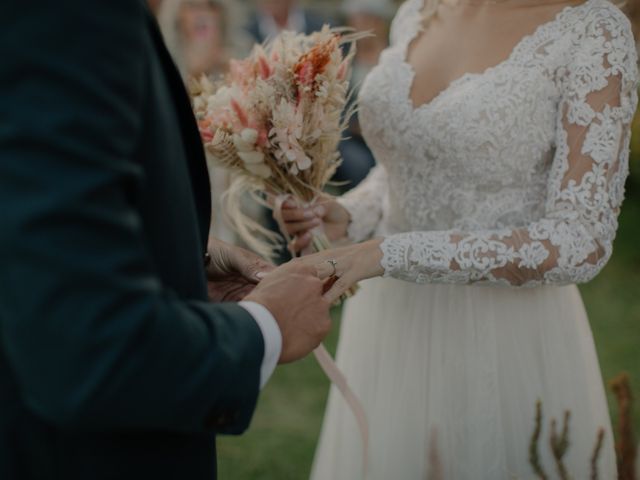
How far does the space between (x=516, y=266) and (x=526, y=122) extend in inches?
16.5

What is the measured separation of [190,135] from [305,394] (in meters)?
3.36

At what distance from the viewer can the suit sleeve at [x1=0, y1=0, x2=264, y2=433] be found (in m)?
0.99

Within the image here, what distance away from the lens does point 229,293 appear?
1876mm

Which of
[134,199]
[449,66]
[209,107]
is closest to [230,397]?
[134,199]

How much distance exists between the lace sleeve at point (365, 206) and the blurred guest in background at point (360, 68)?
3.02 meters

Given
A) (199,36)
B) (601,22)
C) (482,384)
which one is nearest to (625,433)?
(482,384)

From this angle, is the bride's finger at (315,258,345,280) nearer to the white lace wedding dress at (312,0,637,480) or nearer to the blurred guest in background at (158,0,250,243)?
the white lace wedding dress at (312,0,637,480)

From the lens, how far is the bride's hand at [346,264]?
1.79m

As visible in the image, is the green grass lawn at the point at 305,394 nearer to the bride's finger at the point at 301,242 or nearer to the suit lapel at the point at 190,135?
the bride's finger at the point at 301,242

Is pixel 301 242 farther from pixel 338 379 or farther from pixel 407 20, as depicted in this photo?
pixel 407 20

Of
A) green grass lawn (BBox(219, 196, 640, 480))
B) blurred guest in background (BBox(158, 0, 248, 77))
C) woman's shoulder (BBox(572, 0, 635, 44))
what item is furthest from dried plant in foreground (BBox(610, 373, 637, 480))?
blurred guest in background (BBox(158, 0, 248, 77))

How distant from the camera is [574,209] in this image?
1.88 m

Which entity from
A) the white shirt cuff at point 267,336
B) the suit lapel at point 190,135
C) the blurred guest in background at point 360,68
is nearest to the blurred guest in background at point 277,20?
the blurred guest in background at point 360,68

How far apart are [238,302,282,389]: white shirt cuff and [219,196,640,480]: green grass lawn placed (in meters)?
2.50
